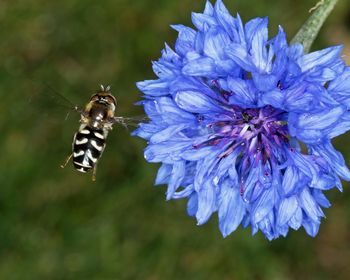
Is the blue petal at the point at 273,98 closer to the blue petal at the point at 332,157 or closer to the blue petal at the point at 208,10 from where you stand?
the blue petal at the point at 332,157

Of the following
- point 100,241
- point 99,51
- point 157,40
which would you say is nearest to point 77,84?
point 99,51

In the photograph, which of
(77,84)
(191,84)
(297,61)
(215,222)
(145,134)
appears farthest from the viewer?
(77,84)

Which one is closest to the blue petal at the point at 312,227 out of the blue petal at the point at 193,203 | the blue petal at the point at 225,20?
the blue petal at the point at 193,203

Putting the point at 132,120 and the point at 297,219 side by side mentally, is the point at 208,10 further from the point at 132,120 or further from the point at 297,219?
the point at 297,219

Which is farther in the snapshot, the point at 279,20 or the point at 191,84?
the point at 279,20

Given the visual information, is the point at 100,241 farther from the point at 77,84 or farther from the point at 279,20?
the point at 279,20

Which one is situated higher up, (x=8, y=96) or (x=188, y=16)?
(x=188, y=16)

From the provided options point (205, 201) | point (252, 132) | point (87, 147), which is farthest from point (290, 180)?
point (87, 147)
